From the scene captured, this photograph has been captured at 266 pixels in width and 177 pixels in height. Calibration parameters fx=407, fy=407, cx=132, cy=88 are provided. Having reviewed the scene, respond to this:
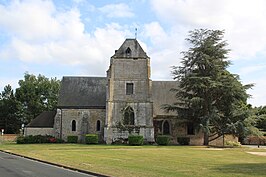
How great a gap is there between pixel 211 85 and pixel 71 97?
20827mm

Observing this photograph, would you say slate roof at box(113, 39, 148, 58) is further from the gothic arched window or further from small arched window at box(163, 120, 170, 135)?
small arched window at box(163, 120, 170, 135)

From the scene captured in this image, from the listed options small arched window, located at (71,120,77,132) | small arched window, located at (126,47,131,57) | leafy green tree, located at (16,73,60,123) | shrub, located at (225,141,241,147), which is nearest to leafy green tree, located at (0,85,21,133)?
leafy green tree, located at (16,73,60,123)

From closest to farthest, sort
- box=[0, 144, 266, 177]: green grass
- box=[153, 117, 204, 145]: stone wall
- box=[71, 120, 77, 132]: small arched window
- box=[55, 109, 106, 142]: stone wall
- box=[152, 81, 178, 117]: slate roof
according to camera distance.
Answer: box=[0, 144, 266, 177]: green grass < box=[153, 117, 204, 145]: stone wall < box=[152, 81, 178, 117]: slate roof < box=[55, 109, 106, 142]: stone wall < box=[71, 120, 77, 132]: small arched window

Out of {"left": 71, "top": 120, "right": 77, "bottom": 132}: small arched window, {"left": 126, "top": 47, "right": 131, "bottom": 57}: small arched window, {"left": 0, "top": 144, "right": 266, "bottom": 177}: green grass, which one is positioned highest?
{"left": 126, "top": 47, "right": 131, "bottom": 57}: small arched window

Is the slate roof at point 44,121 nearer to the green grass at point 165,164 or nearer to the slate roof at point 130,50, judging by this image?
the slate roof at point 130,50

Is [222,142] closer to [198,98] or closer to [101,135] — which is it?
[198,98]

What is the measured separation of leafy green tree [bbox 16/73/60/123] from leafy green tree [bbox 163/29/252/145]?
41273 mm

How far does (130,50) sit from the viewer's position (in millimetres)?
53312

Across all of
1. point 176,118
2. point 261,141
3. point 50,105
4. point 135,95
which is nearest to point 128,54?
point 135,95

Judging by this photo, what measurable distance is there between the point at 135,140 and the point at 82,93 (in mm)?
13050

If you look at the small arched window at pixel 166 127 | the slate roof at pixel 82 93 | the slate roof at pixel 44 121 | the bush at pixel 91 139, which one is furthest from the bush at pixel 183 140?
the slate roof at pixel 44 121

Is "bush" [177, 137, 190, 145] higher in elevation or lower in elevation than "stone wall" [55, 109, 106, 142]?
lower

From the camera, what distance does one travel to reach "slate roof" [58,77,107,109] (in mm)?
55938

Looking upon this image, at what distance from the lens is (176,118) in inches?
2031
